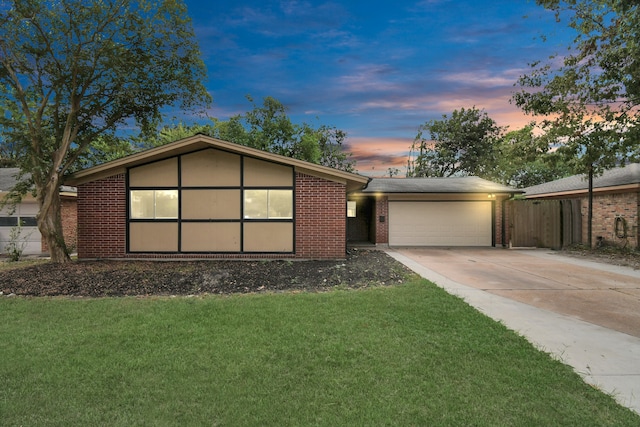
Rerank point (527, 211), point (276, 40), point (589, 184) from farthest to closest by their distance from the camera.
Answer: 1. point (276, 40)
2. point (527, 211)
3. point (589, 184)

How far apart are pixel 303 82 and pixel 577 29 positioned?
12.0 metres

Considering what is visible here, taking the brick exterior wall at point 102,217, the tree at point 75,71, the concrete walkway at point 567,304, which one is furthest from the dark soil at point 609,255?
the brick exterior wall at point 102,217

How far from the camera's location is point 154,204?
1069 cm

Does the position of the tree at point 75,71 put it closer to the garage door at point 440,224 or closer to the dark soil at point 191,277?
the dark soil at point 191,277

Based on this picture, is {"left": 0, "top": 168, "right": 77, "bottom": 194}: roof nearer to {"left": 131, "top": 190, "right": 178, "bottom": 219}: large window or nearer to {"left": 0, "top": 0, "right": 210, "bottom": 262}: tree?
{"left": 0, "top": 0, "right": 210, "bottom": 262}: tree

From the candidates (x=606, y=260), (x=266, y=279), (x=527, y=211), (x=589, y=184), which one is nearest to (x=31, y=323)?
(x=266, y=279)

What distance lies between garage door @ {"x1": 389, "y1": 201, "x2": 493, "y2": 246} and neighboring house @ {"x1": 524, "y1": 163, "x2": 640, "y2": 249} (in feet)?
12.0

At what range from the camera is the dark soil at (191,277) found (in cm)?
672

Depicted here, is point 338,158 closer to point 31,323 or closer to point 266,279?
point 266,279

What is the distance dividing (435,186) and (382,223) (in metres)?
2.92

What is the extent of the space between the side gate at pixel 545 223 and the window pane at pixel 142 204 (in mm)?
13444

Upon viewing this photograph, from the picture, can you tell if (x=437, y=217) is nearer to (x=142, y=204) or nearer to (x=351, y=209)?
(x=351, y=209)

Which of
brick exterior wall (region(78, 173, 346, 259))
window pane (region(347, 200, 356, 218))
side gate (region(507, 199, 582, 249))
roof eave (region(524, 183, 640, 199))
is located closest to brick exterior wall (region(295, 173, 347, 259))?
brick exterior wall (region(78, 173, 346, 259))

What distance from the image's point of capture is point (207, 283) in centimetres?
726
